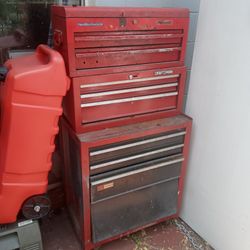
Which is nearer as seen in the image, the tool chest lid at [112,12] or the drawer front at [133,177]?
the tool chest lid at [112,12]

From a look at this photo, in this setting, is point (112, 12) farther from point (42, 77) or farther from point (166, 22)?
point (42, 77)

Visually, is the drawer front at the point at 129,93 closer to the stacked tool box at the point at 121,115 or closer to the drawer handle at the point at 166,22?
the stacked tool box at the point at 121,115

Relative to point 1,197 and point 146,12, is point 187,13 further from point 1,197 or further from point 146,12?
point 1,197

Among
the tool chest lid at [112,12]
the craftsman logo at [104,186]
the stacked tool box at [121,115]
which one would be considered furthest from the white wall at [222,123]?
the craftsman logo at [104,186]

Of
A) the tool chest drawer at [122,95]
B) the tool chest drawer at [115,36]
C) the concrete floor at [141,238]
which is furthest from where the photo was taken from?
the concrete floor at [141,238]

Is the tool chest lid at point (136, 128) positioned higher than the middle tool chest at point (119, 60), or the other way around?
the middle tool chest at point (119, 60)

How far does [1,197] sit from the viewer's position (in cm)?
127

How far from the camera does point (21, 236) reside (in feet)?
4.43

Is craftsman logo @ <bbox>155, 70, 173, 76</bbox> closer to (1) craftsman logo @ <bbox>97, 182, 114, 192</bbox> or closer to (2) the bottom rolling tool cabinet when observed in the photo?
(2) the bottom rolling tool cabinet

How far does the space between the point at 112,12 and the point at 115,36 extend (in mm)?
102

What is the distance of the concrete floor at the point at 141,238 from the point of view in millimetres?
1661

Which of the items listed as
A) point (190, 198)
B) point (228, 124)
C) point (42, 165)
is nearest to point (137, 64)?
point (228, 124)

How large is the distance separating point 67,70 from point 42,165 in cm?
45

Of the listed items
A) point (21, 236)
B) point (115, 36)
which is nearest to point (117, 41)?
point (115, 36)
